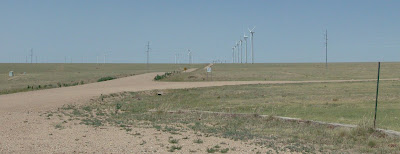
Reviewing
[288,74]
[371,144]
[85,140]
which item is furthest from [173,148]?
[288,74]

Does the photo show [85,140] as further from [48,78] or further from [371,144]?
[48,78]

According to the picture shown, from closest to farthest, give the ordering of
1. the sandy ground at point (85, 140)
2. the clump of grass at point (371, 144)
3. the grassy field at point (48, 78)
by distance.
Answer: the sandy ground at point (85, 140) < the clump of grass at point (371, 144) < the grassy field at point (48, 78)

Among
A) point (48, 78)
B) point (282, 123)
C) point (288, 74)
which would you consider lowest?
point (48, 78)

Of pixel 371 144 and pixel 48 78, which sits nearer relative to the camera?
pixel 371 144

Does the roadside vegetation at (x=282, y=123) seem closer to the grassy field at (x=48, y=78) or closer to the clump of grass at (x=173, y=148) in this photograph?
the clump of grass at (x=173, y=148)

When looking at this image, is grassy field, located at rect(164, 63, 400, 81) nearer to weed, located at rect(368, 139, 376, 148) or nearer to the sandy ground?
the sandy ground

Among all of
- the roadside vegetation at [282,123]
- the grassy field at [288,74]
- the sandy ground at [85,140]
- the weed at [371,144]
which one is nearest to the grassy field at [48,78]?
the grassy field at [288,74]

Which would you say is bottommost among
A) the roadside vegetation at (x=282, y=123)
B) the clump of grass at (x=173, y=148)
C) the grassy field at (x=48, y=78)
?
the grassy field at (x=48, y=78)

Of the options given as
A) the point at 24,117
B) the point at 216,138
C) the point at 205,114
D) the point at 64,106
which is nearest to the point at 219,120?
the point at 205,114

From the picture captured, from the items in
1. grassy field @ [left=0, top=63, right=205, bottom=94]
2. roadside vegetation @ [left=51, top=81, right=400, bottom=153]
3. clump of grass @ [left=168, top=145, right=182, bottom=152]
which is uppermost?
clump of grass @ [left=168, top=145, right=182, bottom=152]

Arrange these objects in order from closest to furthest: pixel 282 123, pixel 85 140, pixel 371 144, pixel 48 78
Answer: pixel 371 144, pixel 85 140, pixel 282 123, pixel 48 78

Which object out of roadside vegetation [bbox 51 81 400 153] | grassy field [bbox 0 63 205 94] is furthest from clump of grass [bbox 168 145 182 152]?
grassy field [bbox 0 63 205 94]

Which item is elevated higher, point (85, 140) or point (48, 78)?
point (85, 140)

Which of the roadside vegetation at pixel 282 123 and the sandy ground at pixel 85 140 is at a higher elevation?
the sandy ground at pixel 85 140
